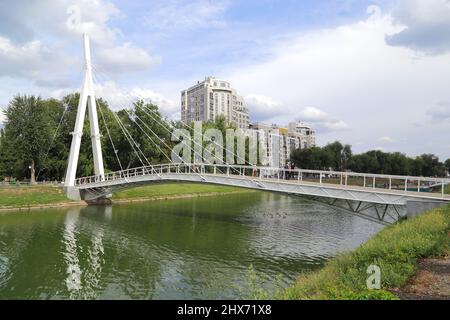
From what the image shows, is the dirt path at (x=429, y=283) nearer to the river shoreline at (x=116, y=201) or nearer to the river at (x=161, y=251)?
the river at (x=161, y=251)

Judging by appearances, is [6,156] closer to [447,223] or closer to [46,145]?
[46,145]

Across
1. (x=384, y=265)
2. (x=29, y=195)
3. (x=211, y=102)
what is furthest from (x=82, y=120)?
(x=211, y=102)

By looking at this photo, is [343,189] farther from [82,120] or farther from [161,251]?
[82,120]

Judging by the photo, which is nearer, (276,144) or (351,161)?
(351,161)

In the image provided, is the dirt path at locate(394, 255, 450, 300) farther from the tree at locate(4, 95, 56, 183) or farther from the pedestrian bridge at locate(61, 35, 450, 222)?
the tree at locate(4, 95, 56, 183)

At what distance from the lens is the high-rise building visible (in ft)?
506

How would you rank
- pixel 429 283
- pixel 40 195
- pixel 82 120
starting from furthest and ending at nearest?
1. pixel 82 120
2. pixel 40 195
3. pixel 429 283

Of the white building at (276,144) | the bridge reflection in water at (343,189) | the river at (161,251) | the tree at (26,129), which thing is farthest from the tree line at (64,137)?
the white building at (276,144)

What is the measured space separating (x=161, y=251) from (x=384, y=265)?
14.6m

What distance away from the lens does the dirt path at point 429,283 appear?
9.61m

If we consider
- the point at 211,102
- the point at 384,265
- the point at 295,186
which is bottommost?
the point at 384,265

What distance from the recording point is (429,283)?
1055 centimetres

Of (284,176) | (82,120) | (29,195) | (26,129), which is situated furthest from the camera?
(26,129)
